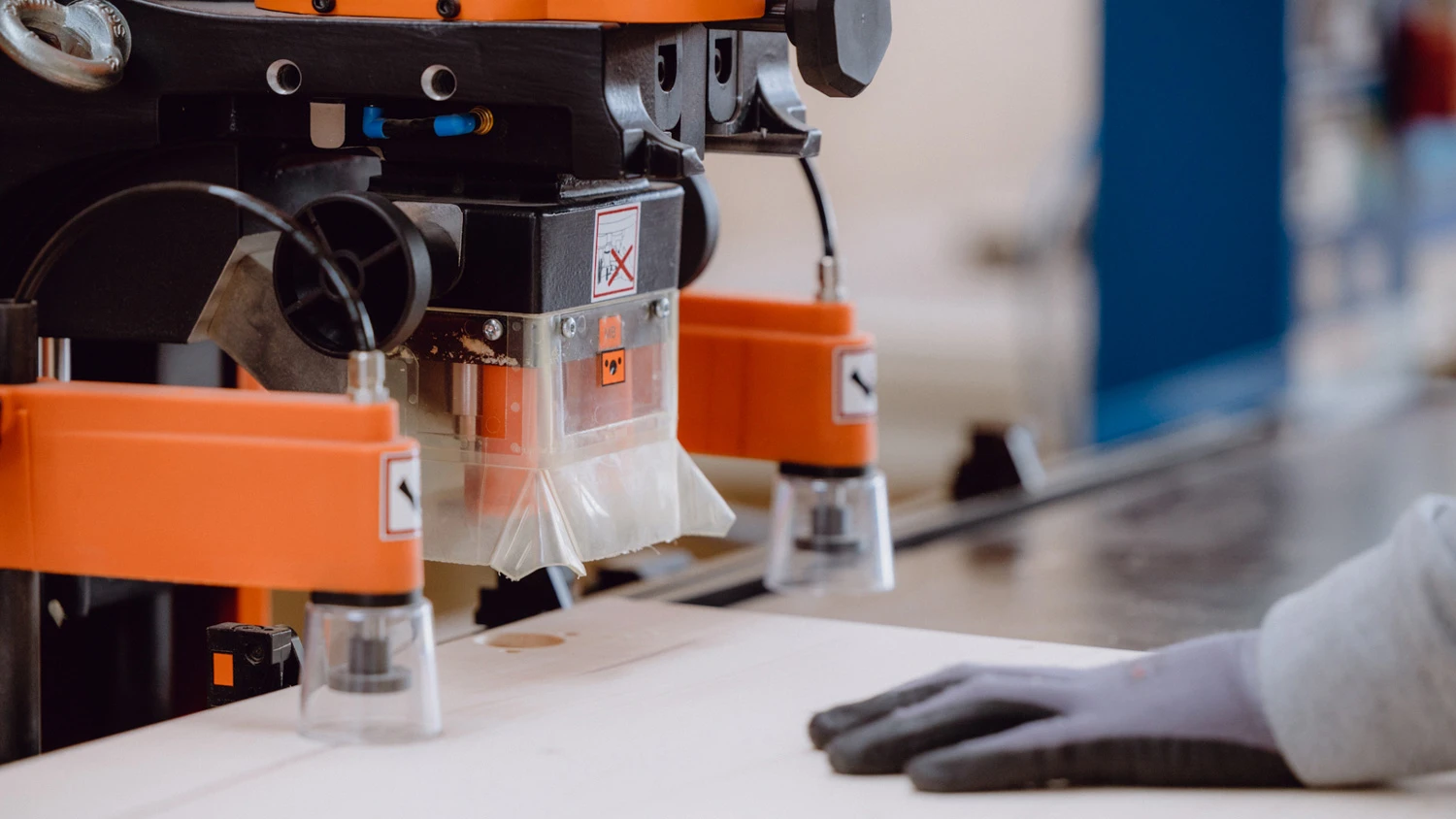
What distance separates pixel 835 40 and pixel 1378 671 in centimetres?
49

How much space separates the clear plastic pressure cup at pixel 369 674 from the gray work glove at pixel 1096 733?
0.24m

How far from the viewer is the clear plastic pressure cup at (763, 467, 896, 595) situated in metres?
1.41

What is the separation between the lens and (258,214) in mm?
1049

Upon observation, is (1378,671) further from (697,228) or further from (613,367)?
(697,228)

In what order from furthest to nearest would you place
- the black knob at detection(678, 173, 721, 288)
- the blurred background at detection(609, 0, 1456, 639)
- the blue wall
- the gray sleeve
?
1. the blue wall
2. the blurred background at detection(609, 0, 1456, 639)
3. the black knob at detection(678, 173, 721, 288)
4. the gray sleeve

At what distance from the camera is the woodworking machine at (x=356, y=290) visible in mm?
1036

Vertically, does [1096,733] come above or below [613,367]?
below

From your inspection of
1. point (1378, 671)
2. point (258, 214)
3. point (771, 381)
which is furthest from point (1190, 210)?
point (258, 214)

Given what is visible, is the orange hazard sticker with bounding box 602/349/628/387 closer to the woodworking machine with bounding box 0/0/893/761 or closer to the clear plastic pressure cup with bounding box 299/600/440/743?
the woodworking machine with bounding box 0/0/893/761

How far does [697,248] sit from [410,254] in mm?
375

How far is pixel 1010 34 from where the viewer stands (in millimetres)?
6188

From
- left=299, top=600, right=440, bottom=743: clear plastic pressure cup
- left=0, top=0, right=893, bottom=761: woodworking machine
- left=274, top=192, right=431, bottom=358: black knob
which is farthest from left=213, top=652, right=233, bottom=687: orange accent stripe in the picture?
left=274, top=192, right=431, bottom=358: black knob

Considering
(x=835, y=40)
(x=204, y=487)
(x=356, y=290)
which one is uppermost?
(x=835, y=40)

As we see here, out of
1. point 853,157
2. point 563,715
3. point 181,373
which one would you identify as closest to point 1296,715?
point 563,715
